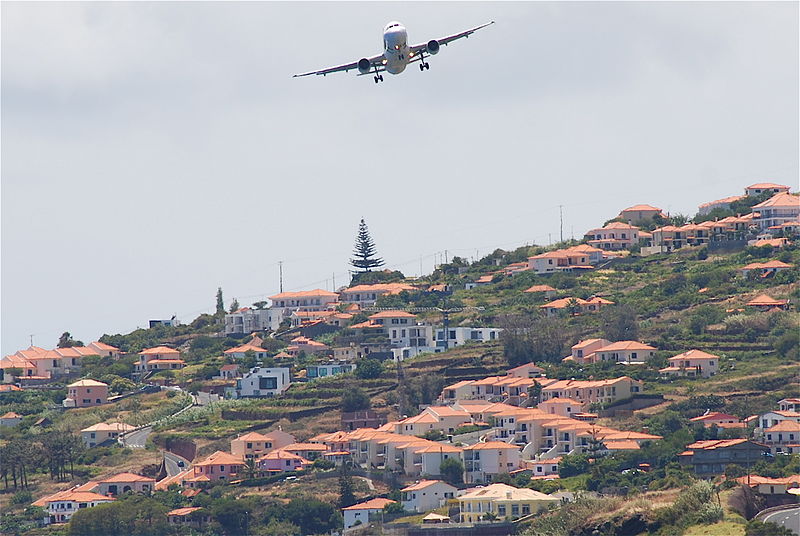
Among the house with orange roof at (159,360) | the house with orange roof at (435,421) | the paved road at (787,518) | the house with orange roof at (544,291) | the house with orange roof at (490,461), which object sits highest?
the house with orange roof at (544,291)

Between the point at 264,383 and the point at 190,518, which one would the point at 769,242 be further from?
the point at 190,518

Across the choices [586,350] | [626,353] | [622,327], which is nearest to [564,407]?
[626,353]

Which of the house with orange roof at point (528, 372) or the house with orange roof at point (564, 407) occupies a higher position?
the house with orange roof at point (528, 372)

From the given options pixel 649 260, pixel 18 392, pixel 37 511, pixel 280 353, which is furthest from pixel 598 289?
pixel 37 511

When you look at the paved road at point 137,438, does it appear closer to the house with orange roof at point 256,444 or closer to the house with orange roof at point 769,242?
the house with orange roof at point 256,444

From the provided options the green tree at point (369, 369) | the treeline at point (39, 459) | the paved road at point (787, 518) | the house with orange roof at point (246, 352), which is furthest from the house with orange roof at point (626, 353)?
the paved road at point (787, 518)

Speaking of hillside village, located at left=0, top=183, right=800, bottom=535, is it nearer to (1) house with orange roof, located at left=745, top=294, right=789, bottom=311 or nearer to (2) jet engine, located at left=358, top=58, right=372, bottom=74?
(1) house with orange roof, located at left=745, top=294, right=789, bottom=311

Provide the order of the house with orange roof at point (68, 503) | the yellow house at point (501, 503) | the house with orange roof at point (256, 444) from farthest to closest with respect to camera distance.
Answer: the house with orange roof at point (256, 444) < the house with orange roof at point (68, 503) < the yellow house at point (501, 503)
